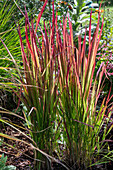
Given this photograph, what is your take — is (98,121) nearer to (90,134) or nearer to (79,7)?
(90,134)

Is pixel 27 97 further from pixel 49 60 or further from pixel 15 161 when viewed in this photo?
pixel 15 161

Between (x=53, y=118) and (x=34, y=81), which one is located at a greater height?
(x=34, y=81)

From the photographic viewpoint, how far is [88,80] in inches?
55.3

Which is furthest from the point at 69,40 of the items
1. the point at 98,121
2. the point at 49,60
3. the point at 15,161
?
the point at 15,161

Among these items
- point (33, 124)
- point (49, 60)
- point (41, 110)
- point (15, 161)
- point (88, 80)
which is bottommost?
point (15, 161)

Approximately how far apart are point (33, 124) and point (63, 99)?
266mm

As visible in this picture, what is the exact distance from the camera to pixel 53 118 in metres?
1.44

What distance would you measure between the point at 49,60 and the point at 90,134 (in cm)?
58

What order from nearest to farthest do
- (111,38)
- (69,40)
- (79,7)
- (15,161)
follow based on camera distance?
1. (69,40)
2. (15,161)
3. (111,38)
4. (79,7)

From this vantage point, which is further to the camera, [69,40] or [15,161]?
[15,161]

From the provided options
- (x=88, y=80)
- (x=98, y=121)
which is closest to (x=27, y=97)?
(x=88, y=80)

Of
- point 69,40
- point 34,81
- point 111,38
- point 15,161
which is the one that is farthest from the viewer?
point 111,38

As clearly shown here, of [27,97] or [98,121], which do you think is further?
[98,121]

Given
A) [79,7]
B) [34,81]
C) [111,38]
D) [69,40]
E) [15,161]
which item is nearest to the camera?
[34,81]
